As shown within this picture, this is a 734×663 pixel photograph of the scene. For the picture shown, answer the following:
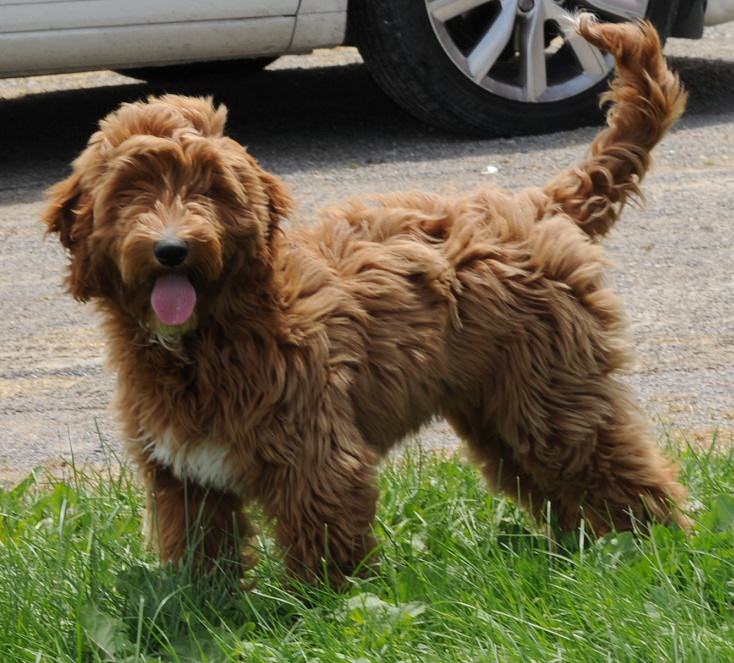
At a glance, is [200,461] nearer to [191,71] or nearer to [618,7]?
[618,7]

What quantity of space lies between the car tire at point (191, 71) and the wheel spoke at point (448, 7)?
2.29 m

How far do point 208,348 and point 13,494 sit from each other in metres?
1.14

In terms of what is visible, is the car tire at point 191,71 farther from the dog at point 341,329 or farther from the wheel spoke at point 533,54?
the dog at point 341,329

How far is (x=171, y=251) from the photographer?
3.36m

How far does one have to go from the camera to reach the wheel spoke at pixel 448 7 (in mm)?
7840

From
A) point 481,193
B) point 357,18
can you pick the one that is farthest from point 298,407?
point 357,18

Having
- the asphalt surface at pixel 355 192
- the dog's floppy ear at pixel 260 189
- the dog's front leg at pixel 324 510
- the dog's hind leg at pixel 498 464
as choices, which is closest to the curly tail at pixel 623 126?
the dog's hind leg at pixel 498 464

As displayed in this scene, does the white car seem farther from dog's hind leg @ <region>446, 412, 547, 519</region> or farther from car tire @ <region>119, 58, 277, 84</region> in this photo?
dog's hind leg @ <region>446, 412, 547, 519</region>

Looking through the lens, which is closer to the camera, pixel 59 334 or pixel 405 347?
pixel 405 347

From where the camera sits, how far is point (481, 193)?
4.12 m

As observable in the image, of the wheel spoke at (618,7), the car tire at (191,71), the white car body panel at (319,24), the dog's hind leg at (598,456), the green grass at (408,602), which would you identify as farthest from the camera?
the car tire at (191,71)

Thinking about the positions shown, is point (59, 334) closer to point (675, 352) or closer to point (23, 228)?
point (23, 228)

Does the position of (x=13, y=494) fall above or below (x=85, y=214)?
below

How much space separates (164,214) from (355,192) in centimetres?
400
